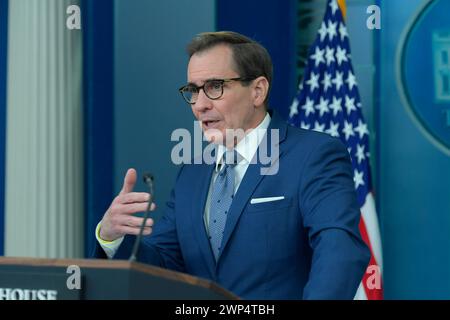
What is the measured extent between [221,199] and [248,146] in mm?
213

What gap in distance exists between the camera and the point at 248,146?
10.7 ft

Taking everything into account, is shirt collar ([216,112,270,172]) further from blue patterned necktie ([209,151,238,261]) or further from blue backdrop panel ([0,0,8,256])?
blue backdrop panel ([0,0,8,256])

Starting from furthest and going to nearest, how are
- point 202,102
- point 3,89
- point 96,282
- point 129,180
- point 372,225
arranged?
point 3,89, point 372,225, point 202,102, point 129,180, point 96,282

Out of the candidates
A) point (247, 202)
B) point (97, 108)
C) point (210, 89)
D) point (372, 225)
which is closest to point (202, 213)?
point (247, 202)

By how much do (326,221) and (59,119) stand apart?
2.52 meters

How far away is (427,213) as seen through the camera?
5.21m

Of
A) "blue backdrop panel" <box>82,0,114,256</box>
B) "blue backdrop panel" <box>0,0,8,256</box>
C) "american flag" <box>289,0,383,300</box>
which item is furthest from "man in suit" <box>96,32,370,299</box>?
"blue backdrop panel" <box>0,0,8,256</box>

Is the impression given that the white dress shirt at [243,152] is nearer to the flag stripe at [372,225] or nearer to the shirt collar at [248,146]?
the shirt collar at [248,146]

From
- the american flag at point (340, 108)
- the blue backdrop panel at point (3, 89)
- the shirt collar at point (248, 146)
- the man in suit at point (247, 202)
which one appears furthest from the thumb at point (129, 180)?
the blue backdrop panel at point (3, 89)

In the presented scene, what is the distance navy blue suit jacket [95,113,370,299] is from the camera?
292cm

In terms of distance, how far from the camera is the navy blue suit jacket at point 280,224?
2924mm

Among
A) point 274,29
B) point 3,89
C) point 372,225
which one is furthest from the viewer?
point 274,29

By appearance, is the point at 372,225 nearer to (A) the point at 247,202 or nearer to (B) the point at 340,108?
(B) the point at 340,108
